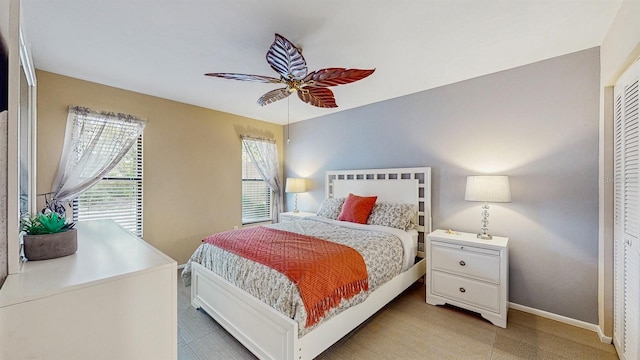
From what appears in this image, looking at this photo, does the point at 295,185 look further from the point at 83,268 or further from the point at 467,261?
the point at 83,268

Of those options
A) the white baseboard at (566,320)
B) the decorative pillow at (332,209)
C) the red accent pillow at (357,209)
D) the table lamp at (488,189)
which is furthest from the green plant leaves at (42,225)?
the white baseboard at (566,320)

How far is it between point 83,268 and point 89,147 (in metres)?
2.81

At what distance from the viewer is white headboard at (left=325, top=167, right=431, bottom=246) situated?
3311 mm

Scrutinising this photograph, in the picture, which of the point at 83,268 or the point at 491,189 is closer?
the point at 83,268

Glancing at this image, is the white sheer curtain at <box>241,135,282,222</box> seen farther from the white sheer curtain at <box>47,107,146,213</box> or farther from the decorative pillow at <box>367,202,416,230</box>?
the decorative pillow at <box>367,202,416,230</box>

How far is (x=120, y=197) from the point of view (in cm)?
334

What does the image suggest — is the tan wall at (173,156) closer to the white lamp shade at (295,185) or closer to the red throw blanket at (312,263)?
the white lamp shade at (295,185)

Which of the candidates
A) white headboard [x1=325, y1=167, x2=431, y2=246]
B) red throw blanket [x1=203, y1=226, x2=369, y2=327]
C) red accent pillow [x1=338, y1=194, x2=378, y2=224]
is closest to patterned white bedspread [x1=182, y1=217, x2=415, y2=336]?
red throw blanket [x1=203, y1=226, x2=369, y2=327]

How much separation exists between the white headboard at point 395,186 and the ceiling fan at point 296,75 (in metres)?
1.66

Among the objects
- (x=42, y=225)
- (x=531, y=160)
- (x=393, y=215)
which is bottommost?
(x=393, y=215)

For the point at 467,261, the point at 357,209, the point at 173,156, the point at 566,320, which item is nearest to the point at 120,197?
the point at 173,156

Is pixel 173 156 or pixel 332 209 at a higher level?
pixel 173 156

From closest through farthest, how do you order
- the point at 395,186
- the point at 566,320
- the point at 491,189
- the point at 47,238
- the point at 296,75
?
the point at 47,238, the point at 296,75, the point at 566,320, the point at 491,189, the point at 395,186

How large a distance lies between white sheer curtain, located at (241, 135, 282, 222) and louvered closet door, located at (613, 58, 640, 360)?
451 cm
